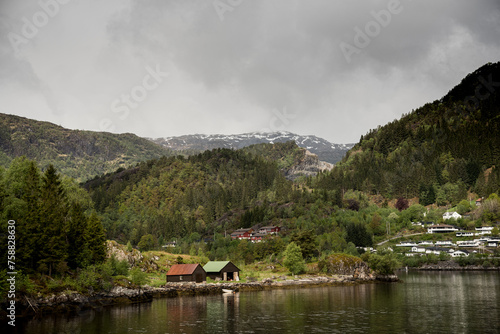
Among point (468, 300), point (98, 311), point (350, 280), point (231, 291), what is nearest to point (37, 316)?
point (98, 311)

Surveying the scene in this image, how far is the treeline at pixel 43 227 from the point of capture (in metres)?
70.9

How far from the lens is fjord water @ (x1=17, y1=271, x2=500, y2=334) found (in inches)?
2104

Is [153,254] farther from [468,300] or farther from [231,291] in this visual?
[468,300]

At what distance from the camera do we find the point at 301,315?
6431cm

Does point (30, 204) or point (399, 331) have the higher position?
point (30, 204)

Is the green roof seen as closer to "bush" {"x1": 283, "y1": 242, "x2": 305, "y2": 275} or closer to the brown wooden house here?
the brown wooden house

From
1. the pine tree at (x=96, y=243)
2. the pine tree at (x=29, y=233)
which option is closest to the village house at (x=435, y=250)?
the pine tree at (x=96, y=243)

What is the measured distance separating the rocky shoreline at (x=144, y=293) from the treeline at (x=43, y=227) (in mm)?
6682

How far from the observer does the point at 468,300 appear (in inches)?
3056

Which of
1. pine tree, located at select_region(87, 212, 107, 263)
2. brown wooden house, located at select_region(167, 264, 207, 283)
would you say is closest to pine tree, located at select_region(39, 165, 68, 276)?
pine tree, located at select_region(87, 212, 107, 263)

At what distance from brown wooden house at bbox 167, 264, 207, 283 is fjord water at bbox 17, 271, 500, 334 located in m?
17.2

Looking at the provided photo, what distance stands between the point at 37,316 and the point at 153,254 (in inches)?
2698

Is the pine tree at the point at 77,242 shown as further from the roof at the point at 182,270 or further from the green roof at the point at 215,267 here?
the green roof at the point at 215,267

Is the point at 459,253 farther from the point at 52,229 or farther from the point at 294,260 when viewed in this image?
the point at 52,229
